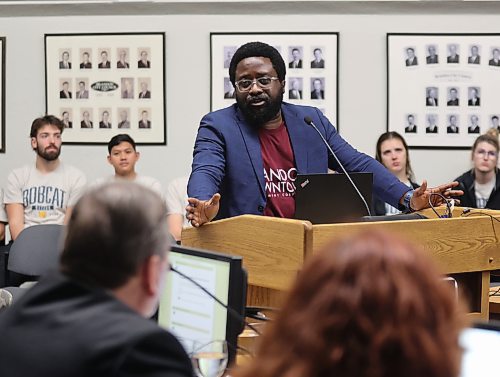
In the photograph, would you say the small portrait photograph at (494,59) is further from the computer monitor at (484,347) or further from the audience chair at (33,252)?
the computer monitor at (484,347)

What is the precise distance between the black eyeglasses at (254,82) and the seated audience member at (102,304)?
1.77 m

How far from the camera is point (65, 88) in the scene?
6.45 meters

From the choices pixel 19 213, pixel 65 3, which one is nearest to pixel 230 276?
pixel 19 213

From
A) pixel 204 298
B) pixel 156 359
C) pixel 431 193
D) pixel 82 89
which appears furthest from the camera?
pixel 82 89

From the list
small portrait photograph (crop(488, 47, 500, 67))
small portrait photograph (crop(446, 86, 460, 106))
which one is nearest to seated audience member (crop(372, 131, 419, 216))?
small portrait photograph (crop(446, 86, 460, 106))

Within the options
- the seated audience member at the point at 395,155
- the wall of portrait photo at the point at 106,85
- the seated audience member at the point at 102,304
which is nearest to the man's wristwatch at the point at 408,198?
the seated audience member at the point at 102,304

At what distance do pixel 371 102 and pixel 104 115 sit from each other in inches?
83.0

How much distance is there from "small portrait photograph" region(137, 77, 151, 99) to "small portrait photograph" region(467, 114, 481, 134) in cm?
252

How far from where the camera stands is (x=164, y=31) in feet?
20.7

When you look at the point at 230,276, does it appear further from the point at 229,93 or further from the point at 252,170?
the point at 229,93

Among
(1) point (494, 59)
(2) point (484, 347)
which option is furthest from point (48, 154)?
(2) point (484, 347)

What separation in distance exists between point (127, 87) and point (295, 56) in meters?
1.35

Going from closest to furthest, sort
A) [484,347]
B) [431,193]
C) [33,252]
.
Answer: [484,347] → [431,193] → [33,252]

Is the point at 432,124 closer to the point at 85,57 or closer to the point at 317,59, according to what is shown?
the point at 317,59
